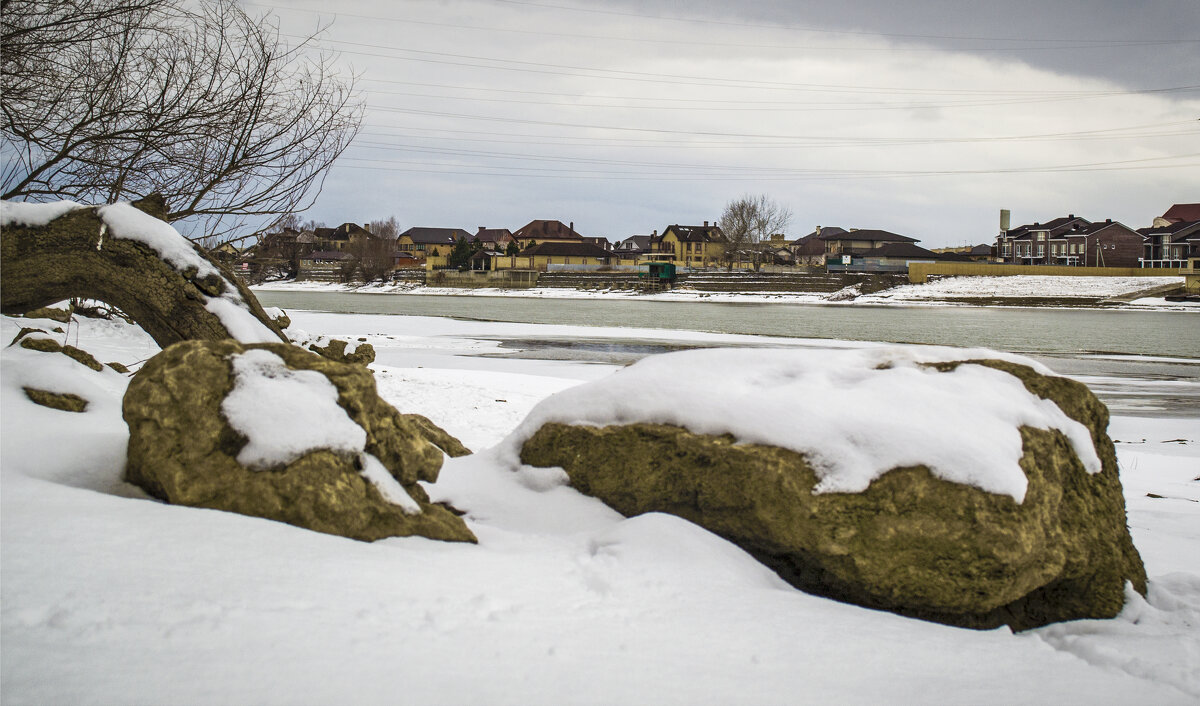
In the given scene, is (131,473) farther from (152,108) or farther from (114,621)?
(152,108)

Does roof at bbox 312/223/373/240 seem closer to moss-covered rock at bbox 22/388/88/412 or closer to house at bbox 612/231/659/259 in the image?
house at bbox 612/231/659/259

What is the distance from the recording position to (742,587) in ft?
10.6

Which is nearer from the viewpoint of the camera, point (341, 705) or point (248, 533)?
point (341, 705)

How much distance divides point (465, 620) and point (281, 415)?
50.6 inches

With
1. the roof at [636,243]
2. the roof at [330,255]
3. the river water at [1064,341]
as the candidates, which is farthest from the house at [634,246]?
the river water at [1064,341]

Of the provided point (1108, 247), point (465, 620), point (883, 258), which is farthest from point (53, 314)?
point (1108, 247)

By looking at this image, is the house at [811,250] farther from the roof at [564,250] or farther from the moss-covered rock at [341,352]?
the moss-covered rock at [341,352]

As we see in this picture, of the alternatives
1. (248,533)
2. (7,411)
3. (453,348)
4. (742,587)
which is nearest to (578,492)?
(742,587)

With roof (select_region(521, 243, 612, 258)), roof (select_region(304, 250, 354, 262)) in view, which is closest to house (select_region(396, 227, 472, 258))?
roof (select_region(304, 250, 354, 262))

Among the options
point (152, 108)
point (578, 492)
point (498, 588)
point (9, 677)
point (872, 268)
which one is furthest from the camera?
point (872, 268)

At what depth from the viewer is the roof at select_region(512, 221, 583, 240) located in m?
139

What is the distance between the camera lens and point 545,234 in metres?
140

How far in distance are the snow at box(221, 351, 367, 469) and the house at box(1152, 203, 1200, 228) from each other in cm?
12273

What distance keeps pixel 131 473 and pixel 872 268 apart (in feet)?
318
